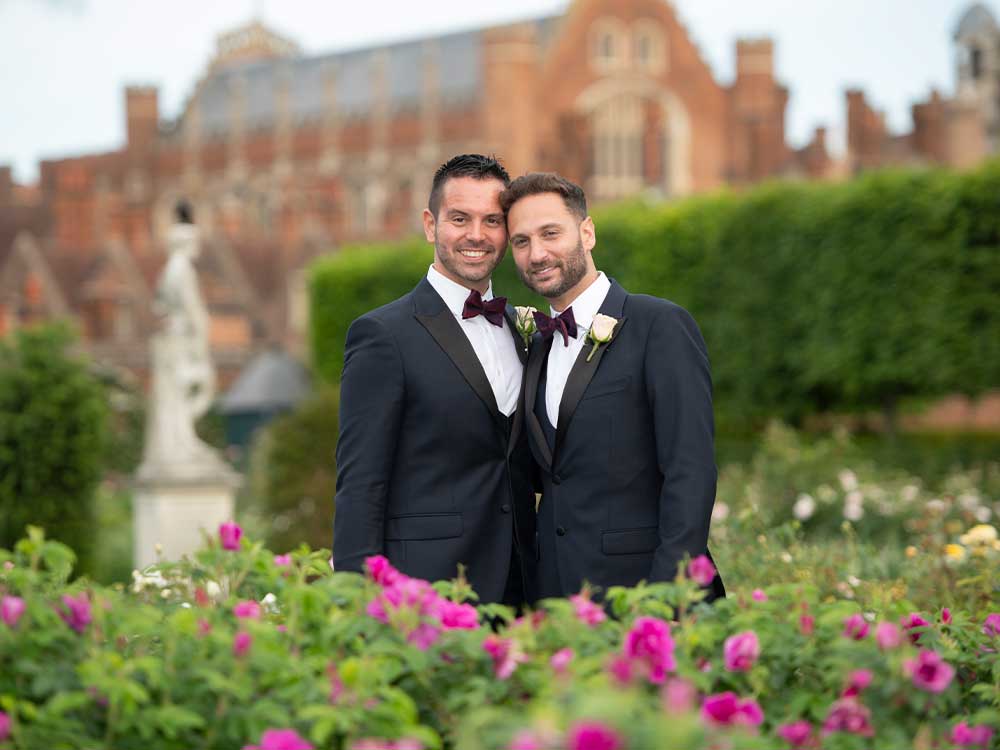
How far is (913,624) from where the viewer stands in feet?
10.4

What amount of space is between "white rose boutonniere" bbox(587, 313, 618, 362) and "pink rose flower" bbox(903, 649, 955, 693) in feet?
4.02

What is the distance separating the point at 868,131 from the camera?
50875 millimetres

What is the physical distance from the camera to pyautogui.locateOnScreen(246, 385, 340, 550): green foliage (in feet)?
42.8

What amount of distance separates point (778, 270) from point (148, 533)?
10333 millimetres

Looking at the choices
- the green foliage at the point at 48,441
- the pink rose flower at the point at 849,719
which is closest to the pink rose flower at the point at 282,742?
the pink rose flower at the point at 849,719

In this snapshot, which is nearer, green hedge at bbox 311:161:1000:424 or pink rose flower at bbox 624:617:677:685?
pink rose flower at bbox 624:617:677:685

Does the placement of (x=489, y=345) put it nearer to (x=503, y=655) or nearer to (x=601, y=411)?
(x=601, y=411)

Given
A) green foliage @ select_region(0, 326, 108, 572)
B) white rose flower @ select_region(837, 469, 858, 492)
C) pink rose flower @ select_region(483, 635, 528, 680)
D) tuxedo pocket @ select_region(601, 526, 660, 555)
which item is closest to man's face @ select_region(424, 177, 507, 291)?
tuxedo pocket @ select_region(601, 526, 660, 555)

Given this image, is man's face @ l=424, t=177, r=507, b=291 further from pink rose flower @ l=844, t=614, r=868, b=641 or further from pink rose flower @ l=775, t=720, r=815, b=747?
pink rose flower @ l=775, t=720, r=815, b=747

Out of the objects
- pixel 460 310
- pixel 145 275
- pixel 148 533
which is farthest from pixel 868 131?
pixel 460 310

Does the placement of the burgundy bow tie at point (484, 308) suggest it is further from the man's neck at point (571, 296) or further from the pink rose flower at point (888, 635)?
the pink rose flower at point (888, 635)

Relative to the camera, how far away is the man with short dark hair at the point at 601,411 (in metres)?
3.56

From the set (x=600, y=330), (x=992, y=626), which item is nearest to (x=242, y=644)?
(x=600, y=330)

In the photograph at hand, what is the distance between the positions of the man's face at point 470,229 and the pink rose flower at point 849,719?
5.21ft
